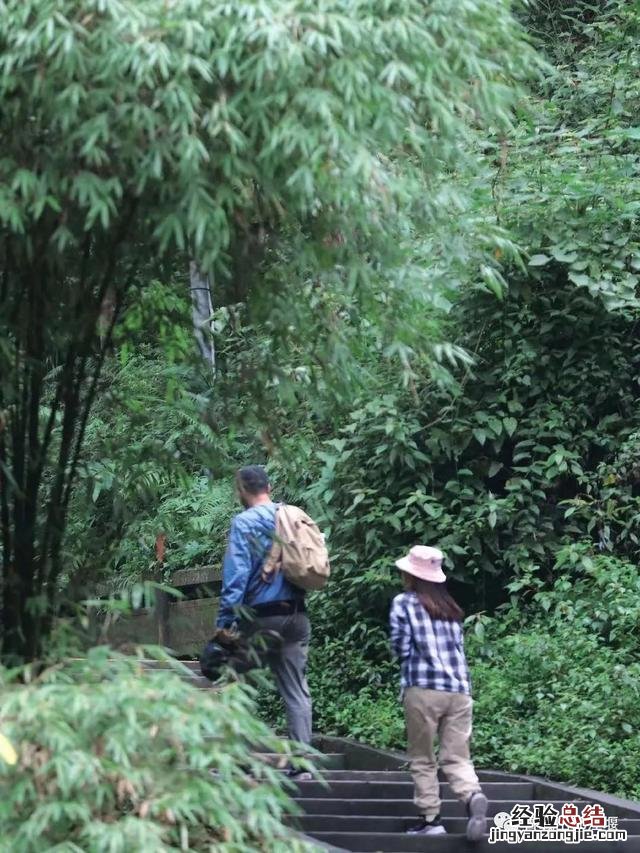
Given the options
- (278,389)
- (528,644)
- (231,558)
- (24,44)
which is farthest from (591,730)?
(24,44)

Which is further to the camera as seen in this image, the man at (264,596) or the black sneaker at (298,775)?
the black sneaker at (298,775)

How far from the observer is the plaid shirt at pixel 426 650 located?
7234mm

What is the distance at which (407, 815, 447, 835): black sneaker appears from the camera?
282 inches

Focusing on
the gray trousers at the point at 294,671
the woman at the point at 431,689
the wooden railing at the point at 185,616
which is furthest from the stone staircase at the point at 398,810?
the wooden railing at the point at 185,616

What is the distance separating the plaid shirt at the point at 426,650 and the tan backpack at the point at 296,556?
0.86 m

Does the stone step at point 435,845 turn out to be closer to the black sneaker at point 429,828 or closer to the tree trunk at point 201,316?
the black sneaker at point 429,828

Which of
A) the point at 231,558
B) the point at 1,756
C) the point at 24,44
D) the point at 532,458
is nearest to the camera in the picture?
the point at 1,756

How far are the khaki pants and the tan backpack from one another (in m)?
1.10

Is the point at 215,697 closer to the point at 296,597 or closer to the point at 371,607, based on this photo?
the point at 296,597

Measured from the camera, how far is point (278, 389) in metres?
7.23

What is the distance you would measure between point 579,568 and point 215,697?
5.43 m

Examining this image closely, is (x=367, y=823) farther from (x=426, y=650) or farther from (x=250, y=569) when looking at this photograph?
(x=250, y=569)

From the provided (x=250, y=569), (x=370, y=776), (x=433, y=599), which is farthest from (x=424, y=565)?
(x=370, y=776)

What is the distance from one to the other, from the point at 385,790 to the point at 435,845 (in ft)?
4.31
